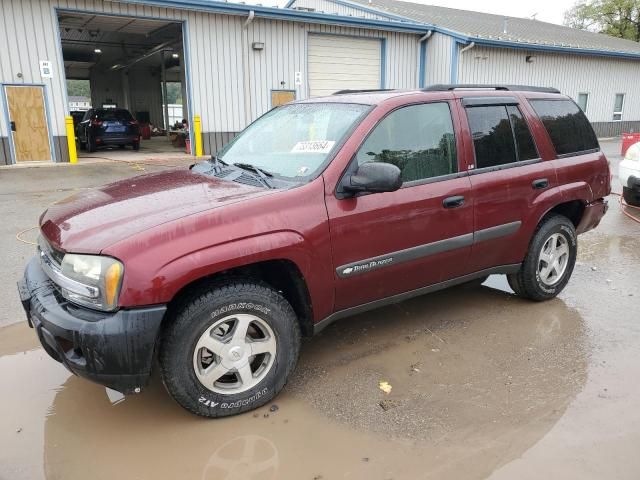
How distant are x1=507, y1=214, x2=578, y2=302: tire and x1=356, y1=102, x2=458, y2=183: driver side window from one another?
48.0 inches

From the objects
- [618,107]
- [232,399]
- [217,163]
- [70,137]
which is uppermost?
[618,107]

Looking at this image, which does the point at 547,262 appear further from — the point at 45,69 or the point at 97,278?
the point at 45,69

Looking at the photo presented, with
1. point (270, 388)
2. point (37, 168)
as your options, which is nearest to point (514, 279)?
point (270, 388)

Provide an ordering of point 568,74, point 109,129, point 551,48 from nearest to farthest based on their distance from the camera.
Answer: point 109,129
point 551,48
point 568,74

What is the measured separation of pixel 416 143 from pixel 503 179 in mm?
836

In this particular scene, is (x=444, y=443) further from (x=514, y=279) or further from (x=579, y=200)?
(x=579, y=200)

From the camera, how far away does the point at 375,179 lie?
3.08 metres

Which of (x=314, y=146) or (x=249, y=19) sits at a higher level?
(x=249, y=19)

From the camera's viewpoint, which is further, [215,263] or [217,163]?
[217,163]

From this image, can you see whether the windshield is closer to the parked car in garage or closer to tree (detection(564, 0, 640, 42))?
the parked car in garage

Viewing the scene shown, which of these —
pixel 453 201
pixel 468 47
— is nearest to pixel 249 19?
pixel 468 47

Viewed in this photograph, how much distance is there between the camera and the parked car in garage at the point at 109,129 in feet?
62.1

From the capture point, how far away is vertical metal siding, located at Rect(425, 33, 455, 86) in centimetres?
2020

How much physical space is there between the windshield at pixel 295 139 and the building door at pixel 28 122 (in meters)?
13.3
